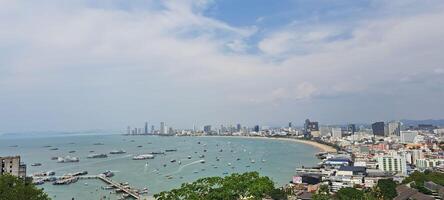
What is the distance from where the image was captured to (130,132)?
139 meters

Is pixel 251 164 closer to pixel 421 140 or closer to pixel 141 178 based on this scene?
pixel 141 178

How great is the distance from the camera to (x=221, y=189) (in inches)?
310

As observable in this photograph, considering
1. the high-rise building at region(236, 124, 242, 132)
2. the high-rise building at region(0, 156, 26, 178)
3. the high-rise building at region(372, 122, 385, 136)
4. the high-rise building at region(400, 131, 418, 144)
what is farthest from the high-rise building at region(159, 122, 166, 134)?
the high-rise building at region(0, 156, 26, 178)

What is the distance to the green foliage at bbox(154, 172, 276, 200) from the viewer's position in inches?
298

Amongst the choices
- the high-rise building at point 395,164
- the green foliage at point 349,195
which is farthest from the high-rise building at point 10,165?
the high-rise building at point 395,164

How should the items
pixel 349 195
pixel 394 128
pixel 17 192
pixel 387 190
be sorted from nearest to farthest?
1. pixel 17 192
2. pixel 349 195
3. pixel 387 190
4. pixel 394 128

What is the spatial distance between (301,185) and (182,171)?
41.4 ft

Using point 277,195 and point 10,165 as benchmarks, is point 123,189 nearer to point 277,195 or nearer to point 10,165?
point 10,165

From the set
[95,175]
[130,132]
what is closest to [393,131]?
[95,175]

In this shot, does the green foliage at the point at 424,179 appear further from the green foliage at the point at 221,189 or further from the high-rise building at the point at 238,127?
the high-rise building at the point at 238,127

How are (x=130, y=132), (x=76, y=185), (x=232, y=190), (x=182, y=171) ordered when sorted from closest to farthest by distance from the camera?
(x=232, y=190) → (x=76, y=185) → (x=182, y=171) → (x=130, y=132)

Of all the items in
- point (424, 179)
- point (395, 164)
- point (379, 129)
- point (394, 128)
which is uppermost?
point (394, 128)

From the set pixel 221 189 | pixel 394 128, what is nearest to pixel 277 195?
pixel 221 189

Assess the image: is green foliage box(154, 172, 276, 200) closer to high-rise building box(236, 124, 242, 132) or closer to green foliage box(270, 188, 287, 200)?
green foliage box(270, 188, 287, 200)
